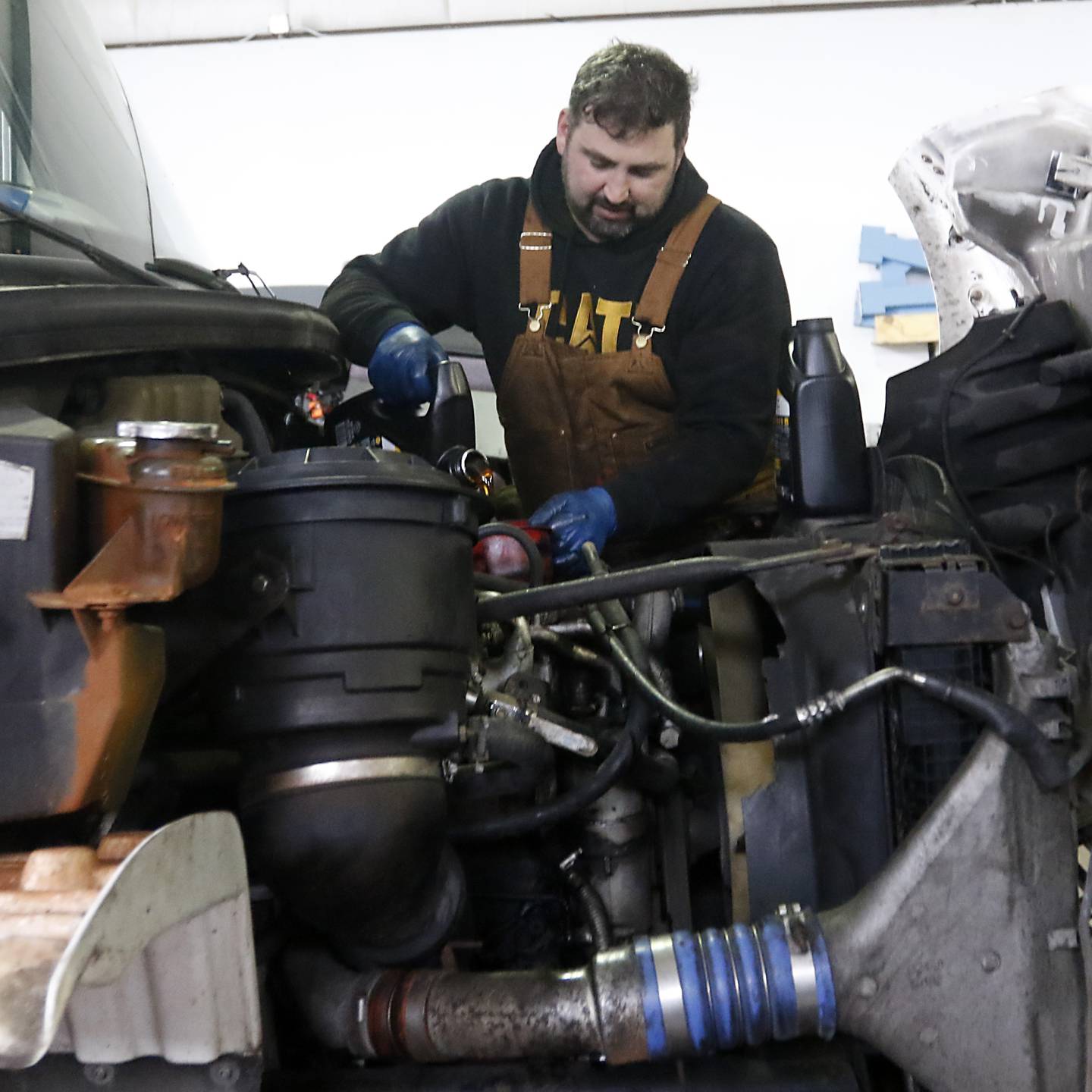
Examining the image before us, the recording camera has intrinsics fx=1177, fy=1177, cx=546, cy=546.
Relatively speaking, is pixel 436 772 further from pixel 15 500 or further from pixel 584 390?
pixel 584 390

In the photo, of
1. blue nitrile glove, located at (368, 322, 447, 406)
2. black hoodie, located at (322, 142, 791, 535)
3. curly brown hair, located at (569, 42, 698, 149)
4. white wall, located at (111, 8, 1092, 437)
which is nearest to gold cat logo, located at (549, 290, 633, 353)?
black hoodie, located at (322, 142, 791, 535)

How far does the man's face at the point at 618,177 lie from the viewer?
250 cm

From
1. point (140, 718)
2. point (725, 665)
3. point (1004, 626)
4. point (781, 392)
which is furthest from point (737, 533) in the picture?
point (140, 718)

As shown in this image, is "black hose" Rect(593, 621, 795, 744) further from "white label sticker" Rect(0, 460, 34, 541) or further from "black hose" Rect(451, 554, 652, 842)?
"white label sticker" Rect(0, 460, 34, 541)

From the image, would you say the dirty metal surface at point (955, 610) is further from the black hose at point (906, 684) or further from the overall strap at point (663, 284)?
the overall strap at point (663, 284)

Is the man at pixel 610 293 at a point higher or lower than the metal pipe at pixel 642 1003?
higher

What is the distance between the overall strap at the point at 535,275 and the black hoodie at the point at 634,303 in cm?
2

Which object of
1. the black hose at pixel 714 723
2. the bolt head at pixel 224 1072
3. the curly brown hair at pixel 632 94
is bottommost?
the bolt head at pixel 224 1072

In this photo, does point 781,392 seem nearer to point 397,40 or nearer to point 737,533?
point 737,533

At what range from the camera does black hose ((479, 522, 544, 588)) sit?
4.89 feet

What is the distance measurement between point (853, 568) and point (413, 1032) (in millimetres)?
675

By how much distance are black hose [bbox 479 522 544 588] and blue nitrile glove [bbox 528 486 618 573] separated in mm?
219

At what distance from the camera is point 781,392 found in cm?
169

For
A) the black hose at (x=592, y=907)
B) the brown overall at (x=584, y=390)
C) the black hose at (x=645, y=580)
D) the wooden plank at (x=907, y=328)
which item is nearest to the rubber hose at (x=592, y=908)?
the black hose at (x=592, y=907)
